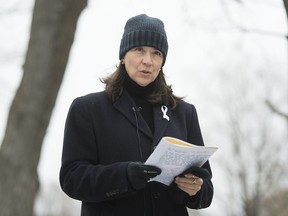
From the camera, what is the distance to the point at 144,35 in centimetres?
290

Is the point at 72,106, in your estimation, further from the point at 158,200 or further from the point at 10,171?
the point at 10,171

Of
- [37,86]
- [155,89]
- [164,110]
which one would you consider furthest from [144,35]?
[37,86]

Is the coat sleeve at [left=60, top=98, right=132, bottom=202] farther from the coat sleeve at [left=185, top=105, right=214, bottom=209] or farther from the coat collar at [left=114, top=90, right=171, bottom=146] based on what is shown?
the coat sleeve at [left=185, top=105, right=214, bottom=209]

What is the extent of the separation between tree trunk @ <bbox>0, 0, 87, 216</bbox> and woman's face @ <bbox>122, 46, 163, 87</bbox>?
77.6 inches

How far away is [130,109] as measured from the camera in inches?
110

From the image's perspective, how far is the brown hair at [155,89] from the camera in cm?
288

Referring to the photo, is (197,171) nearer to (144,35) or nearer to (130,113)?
(130,113)

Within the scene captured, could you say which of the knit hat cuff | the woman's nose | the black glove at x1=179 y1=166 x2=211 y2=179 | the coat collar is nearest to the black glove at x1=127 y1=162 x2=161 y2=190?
the black glove at x1=179 y1=166 x2=211 y2=179

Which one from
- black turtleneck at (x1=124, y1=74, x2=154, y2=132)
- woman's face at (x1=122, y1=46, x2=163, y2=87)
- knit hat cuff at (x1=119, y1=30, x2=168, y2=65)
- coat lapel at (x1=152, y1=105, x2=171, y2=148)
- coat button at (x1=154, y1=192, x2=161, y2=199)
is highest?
knit hat cuff at (x1=119, y1=30, x2=168, y2=65)

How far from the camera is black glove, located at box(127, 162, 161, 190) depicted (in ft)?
7.87

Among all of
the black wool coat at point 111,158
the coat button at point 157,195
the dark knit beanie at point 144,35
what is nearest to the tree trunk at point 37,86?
the dark knit beanie at point 144,35

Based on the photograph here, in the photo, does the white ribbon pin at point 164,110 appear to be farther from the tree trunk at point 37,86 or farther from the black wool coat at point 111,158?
the tree trunk at point 37,86

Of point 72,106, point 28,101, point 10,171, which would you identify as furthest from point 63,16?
point 72,106

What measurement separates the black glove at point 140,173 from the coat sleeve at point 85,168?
0.04 meters
